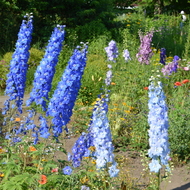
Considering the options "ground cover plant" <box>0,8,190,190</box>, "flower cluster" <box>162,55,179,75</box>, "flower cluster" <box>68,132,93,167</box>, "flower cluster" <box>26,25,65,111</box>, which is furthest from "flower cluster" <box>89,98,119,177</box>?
"flower cluster" <box>162,55,179,75</box>

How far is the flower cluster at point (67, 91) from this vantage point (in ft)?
11.6

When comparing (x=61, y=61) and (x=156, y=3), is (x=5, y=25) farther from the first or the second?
(x=156, y=3)

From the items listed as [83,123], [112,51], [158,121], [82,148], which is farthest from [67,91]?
[112,51]

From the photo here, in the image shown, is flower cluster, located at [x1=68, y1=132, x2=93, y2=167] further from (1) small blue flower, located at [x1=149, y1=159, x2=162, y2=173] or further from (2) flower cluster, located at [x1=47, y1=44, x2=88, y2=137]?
(1) small blue flower, located at [x1=149, y1=159, x2=162, y2=173]

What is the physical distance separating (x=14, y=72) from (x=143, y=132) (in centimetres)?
211

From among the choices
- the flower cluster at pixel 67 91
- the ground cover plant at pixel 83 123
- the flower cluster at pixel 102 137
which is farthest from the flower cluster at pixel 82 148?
the flower cluster at pixel 102 137

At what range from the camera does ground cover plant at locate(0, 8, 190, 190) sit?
291cm

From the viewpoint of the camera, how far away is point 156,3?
1917cm

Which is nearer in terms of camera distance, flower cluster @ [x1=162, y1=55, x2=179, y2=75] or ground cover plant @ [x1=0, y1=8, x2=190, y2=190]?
ground cover plant @ [x1=0, y1=8, x2=190, y2=190]

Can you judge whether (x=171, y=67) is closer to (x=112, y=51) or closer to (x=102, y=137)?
(x=112, y=51)

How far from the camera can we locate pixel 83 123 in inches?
233

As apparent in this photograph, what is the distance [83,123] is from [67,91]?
2436 millimetres

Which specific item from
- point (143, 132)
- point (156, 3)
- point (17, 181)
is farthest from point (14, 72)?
point (156, 3)

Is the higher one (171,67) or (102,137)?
(171,67)
